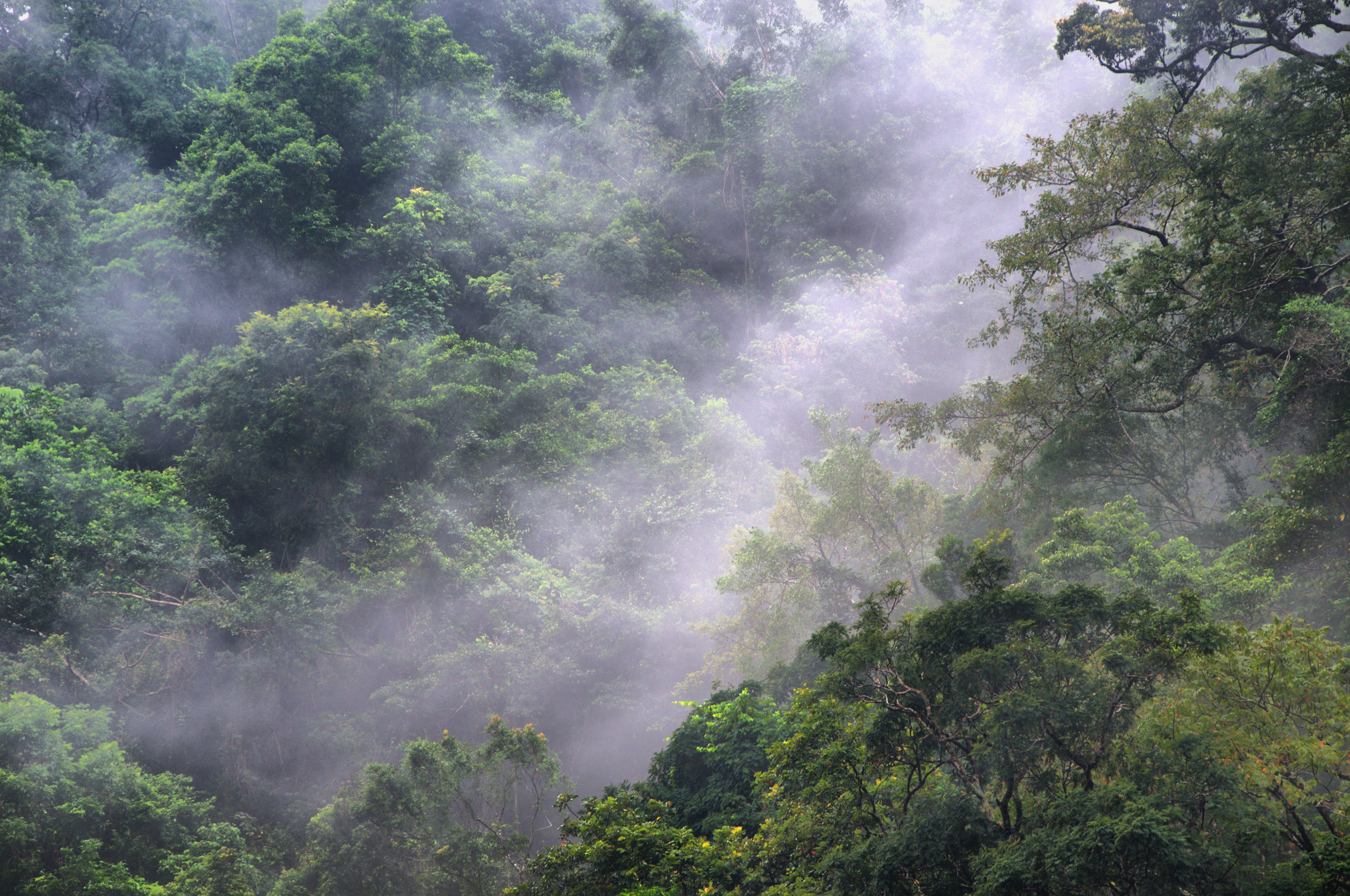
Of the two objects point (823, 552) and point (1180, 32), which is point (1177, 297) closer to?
point (1180, 32)

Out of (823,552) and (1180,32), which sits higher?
(1180,32)

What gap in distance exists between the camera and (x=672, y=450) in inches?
706

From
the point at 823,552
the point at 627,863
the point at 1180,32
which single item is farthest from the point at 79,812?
the point at 1180,32

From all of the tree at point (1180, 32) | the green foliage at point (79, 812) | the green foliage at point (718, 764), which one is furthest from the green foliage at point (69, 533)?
the tree at point (1180, 32)

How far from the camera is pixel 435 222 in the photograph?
21.8 metres

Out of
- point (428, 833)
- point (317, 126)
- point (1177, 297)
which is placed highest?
point (317, 126)

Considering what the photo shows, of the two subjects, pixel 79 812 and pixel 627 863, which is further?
pixel 79 812

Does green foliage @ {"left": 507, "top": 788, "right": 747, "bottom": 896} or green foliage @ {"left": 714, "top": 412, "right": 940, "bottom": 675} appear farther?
green foliage @ {"left": 714, "top": 412, "right": 940, "bottom": 675}

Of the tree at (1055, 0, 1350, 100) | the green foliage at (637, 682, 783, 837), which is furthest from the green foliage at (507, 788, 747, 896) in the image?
the tree at (1055, 0, 1350, 100)

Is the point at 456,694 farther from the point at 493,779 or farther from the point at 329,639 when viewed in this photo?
the point at 493,779

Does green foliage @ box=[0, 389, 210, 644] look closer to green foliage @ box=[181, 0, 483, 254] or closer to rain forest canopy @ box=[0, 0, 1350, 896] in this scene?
rain forest canopy @ box=[0, 0, 1350, 896]

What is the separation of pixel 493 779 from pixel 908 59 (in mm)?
24739

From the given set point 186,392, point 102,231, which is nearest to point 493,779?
point 186,392

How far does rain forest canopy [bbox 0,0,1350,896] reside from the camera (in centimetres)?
549
